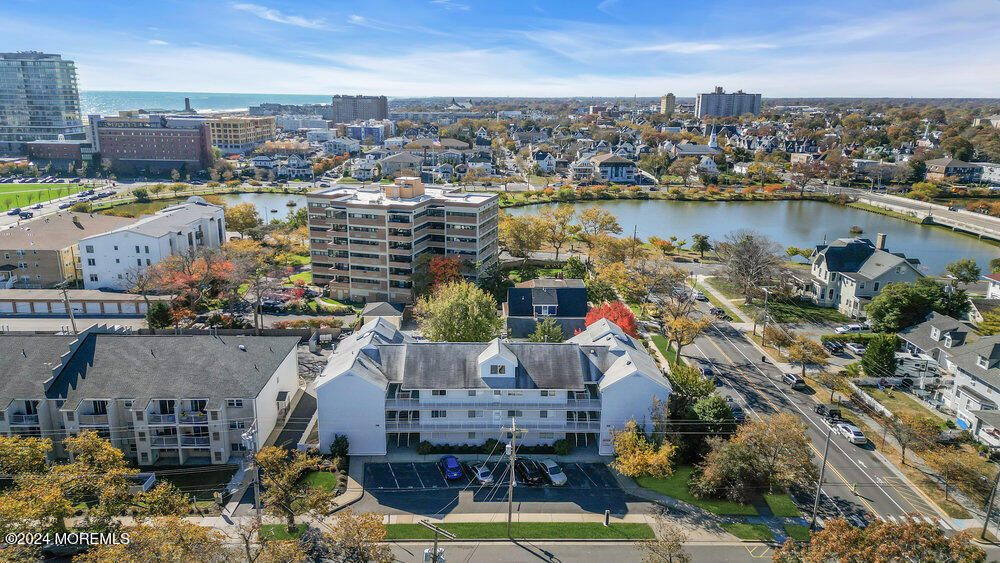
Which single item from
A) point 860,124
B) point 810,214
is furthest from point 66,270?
point 860,124

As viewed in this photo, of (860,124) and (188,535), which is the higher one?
(860,124)

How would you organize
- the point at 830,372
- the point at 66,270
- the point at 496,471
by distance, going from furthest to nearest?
the point at 66,270 → the point at 830,372 → the point at 496,471

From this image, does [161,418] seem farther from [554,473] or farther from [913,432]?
[913,432]

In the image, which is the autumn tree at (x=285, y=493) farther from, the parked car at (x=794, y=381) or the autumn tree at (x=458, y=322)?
the parked car at (x=794, y=381)

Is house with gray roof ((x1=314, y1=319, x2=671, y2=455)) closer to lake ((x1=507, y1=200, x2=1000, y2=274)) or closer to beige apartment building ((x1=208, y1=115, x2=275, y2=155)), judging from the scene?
lake ((x1=507, y1=200, x2=1000, y2=274))

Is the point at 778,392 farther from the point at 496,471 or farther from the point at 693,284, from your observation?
the point at 693,284

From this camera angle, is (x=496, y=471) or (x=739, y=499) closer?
(x=739, y=499)

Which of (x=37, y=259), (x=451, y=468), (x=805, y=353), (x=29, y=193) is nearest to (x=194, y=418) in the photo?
(x=451, y=468)

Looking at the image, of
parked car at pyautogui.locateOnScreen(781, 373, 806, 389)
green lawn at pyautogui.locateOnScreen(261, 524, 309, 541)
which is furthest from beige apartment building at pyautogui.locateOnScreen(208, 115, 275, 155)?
parked car at pyautogui.locateOnScreen(781, 373, 806, 389)
